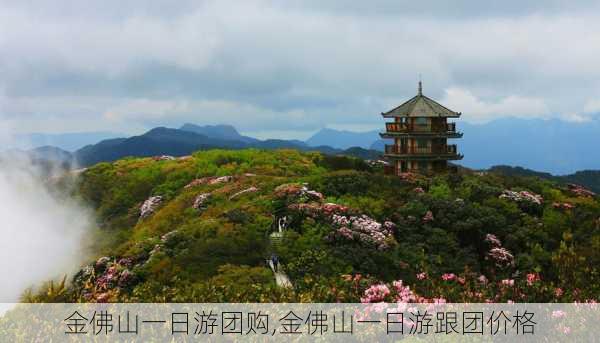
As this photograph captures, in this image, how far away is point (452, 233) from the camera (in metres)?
26.5

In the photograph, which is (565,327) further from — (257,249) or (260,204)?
(260,204)

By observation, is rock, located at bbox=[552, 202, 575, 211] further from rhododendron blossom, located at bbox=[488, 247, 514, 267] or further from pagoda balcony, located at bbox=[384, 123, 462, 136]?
pagoda balcony, located at bbox=[384, 123, 462, 136]

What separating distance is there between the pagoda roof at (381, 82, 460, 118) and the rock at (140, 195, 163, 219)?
16334mm

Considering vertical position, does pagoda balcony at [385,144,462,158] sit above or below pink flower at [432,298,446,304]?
above

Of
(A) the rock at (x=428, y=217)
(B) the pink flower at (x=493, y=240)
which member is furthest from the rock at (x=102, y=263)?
(B) the pink flower at (x=493, y=240)

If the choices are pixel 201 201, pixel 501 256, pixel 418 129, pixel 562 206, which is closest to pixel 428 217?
pixel 501 256

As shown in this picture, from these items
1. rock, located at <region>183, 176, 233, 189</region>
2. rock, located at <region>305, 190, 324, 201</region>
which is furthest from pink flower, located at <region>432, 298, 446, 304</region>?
rock, located at <region>183, 176, 233, 189</region>

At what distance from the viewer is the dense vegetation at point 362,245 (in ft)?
49.6

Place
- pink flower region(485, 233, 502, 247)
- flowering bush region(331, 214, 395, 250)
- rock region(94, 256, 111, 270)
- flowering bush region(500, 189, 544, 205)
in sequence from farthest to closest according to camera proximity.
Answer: flowering bush region(500, 189, 544, 205) → pink flower region(485, 233, 502, 247) → rock region(94, 256, 111, 270) → flowering bush region(331, 214, 395, 250)

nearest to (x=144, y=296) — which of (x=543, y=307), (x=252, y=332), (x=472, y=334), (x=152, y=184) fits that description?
(x=252, y=332)

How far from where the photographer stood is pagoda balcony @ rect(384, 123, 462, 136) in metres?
42.9

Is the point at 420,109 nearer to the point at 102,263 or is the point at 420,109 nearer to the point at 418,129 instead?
the point at 418,129

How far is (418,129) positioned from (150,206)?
1835 centimetres

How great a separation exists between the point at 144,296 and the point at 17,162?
2460 inches
